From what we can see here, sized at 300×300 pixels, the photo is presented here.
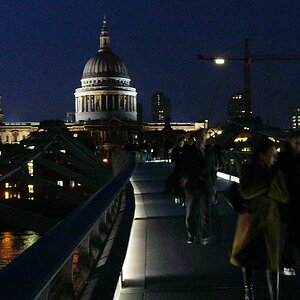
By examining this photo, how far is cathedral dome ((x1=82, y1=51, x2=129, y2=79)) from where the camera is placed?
17738cm

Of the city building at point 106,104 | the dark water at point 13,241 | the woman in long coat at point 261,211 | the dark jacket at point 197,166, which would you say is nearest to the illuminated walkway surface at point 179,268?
the woman in long coat at point 261,211

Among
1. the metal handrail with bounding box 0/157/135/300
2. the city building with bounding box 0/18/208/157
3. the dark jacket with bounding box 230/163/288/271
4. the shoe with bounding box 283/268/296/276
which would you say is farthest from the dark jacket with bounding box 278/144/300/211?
the city building with bounding box 0/18/208/157

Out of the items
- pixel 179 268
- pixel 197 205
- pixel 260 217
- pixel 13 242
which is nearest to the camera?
pixel 260 217

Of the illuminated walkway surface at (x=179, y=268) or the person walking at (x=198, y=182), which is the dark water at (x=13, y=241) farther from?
the person walking at (x=198, y=182)

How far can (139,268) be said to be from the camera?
7.75 m

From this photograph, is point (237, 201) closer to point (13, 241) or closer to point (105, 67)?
point (13, 241)

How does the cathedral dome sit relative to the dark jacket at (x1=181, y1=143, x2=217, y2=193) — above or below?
above

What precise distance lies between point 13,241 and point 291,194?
1568 inches

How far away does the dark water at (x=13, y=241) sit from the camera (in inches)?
1588

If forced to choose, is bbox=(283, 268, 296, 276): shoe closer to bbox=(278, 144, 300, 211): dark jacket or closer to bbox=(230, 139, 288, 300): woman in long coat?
bbox=(278, 144, 300, 211): dark jacket

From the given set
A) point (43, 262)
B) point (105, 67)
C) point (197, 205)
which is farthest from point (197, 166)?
point (105, 67)

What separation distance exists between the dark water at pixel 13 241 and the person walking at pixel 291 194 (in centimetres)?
2979

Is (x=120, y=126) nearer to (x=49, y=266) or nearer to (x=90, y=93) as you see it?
(x=90, y=93)

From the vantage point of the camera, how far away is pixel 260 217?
20.0 feet
